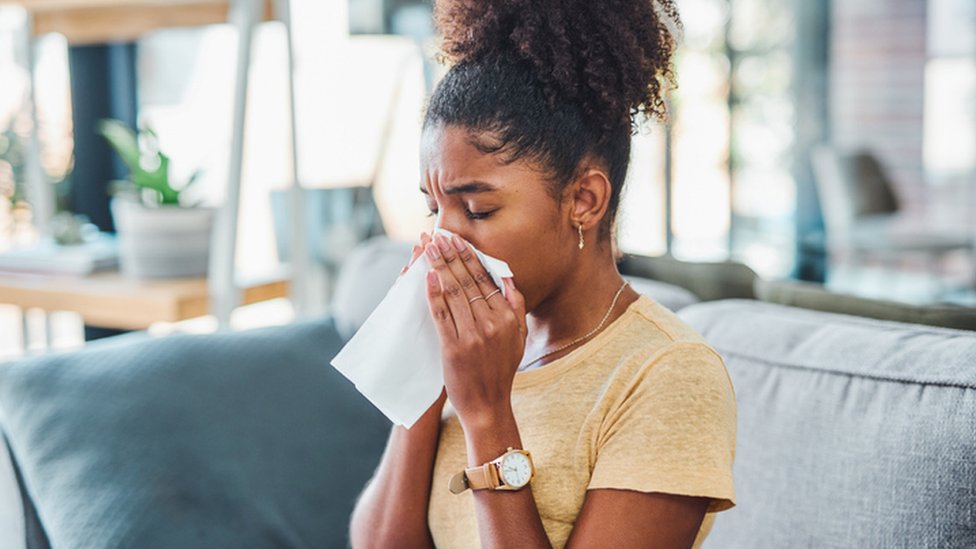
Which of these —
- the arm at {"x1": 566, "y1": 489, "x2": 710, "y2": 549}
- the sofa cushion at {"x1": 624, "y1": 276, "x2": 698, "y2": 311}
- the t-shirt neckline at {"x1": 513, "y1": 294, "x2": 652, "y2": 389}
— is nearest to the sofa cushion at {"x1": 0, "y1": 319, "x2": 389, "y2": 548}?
the sofa cushion at {"x1": 624, "y1": 276, "x2": 698, "y2": 311}

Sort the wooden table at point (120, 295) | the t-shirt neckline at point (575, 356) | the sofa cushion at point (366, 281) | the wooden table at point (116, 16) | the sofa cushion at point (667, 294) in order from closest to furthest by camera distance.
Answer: the t-shirt neckline at point (575, 356), the sofa cushion at point (667, 294), the sofa cushion at point (366, 281), the wooden table at point (120, 295), the wooden table at point (116, 16)

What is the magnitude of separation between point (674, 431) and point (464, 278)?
24 cm

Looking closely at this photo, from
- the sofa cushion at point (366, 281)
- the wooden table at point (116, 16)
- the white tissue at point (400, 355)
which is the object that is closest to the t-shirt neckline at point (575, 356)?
the white tissue at point (400, 355)

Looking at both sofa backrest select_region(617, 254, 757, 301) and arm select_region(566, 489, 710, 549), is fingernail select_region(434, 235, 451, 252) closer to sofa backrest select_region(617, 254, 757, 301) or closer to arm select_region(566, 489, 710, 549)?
arm select_region(566, 489, 710, 549)

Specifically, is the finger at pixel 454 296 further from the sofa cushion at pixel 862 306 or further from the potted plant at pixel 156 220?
the potted plant at pixel 156 220

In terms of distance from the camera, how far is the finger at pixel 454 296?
95 cm

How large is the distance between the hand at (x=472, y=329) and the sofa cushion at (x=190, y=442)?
62 centimetres

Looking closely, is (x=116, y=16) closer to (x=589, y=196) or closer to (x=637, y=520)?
(x=589, y=196)

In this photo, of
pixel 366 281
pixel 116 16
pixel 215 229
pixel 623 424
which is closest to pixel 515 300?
pixel 623 424

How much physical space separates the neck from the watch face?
0.15 m

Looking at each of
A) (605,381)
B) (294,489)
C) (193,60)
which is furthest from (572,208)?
(193,60)

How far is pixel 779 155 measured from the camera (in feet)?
15.0

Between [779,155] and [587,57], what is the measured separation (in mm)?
3797

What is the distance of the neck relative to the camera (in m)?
1.05
